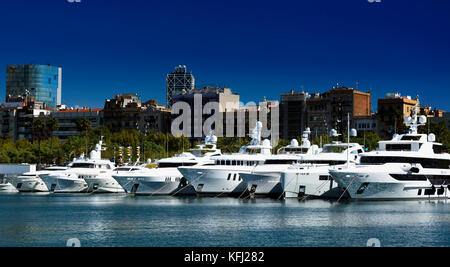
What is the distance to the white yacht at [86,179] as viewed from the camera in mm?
82500

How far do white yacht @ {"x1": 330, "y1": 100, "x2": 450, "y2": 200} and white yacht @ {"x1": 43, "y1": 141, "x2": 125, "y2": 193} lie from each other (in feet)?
110

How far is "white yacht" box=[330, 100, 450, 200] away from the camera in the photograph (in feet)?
185

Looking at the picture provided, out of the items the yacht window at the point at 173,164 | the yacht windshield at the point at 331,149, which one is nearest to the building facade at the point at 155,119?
the yacht windshield at the point at 331,149

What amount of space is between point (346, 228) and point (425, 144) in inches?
912

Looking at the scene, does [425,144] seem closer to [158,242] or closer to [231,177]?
[231,177]

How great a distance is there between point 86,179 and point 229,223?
1682 inches

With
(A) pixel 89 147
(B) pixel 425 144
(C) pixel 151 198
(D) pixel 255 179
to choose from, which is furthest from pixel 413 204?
(A) pixel 89 147

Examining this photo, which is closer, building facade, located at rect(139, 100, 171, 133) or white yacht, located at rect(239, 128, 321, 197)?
white yacht, located at rect(239, 128, 321, 197)

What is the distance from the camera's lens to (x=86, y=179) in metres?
82.6

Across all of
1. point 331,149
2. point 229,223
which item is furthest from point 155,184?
point 229,223

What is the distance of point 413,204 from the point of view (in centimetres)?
5603

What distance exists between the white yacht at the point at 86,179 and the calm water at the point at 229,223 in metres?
20.3

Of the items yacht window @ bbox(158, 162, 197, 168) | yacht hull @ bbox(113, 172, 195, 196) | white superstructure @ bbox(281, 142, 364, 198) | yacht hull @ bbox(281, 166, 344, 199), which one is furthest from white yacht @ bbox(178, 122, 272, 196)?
yacht hull @ bbox(281, 166, 344, 199)

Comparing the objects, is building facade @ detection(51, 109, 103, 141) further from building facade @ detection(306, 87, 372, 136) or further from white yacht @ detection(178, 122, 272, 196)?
white yacht @ detection(178, 122, 272, 196)
